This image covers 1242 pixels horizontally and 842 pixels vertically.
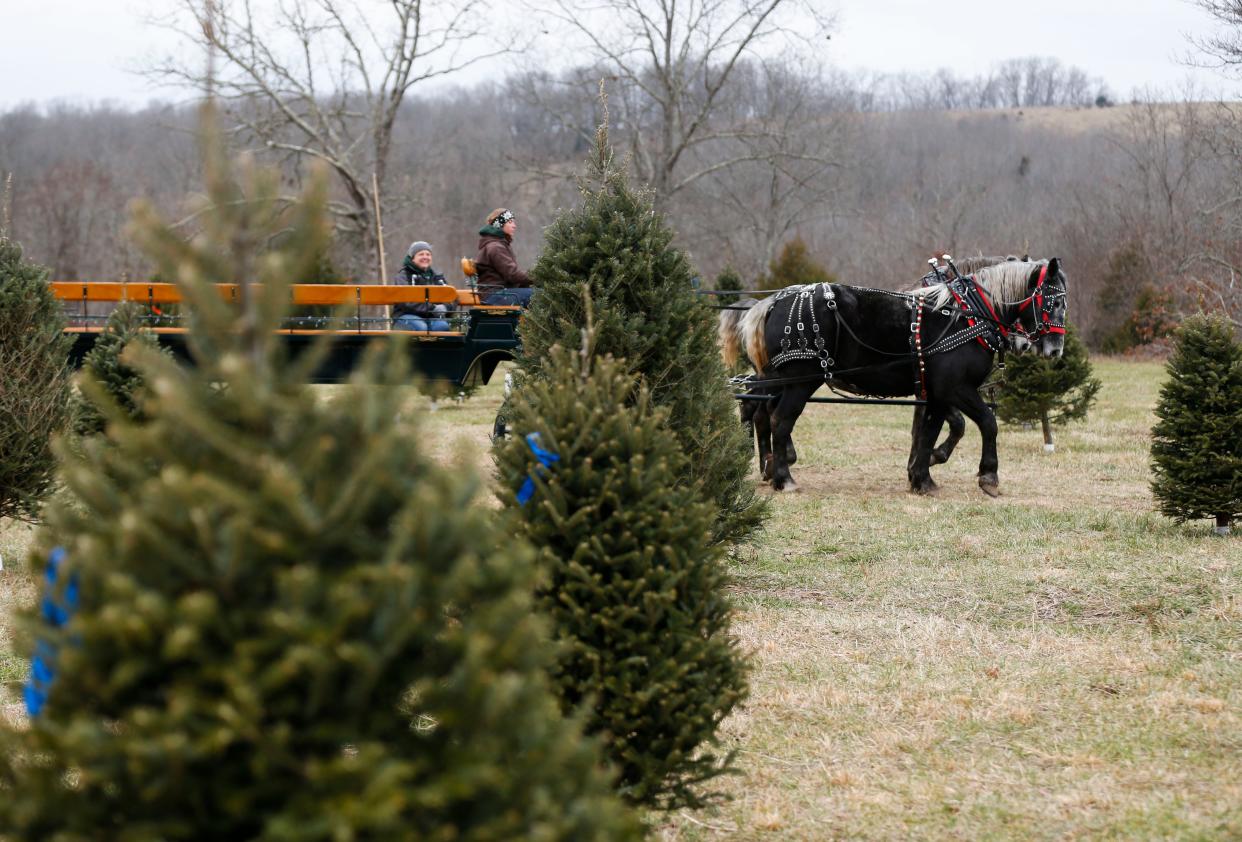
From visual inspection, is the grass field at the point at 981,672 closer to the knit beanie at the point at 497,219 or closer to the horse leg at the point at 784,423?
the horse leg at the point at 784,423

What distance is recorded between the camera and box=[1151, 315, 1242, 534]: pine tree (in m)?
8.88

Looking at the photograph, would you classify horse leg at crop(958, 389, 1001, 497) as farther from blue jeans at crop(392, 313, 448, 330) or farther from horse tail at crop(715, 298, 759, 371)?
blue jeans at crop(392, 313, 448, 330)

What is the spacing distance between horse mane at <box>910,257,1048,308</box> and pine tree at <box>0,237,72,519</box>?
7615 mm

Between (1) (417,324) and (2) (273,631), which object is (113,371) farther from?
(2) (273,631)

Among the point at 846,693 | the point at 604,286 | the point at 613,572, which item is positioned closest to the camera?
the point at 613,572

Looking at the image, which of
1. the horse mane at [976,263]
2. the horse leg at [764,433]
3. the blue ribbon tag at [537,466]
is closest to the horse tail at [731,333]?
the horse leg at [764,433]

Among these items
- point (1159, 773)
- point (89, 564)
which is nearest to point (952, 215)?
point (1159, 773)

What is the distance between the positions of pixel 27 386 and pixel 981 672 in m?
6.41

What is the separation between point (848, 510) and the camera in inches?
436

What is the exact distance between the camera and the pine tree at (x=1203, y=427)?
8875 millimetres

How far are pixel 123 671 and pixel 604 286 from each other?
4.88m

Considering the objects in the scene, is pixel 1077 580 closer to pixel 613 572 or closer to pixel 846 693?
pixel 846 693

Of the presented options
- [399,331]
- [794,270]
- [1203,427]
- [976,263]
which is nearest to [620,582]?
[1203,427]

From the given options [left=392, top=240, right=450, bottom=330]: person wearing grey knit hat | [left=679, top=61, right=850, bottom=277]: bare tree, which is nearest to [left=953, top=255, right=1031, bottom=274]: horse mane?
[left=392, top=240, right=450, bottom=330]: person wearing grey knit hat
